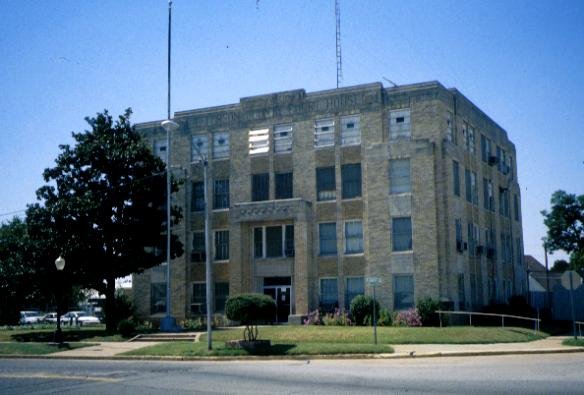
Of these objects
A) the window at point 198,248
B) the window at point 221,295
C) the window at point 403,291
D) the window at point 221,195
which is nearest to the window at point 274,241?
the window at point 221,295

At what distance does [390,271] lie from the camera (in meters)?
34.5

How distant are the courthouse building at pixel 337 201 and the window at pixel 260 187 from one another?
0.20ft

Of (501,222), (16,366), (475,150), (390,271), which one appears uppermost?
(475,150)

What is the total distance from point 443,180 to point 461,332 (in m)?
10.1

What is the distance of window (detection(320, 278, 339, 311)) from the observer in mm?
36000

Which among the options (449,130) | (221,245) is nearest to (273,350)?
(221,245)

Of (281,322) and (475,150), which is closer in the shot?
(281,322)

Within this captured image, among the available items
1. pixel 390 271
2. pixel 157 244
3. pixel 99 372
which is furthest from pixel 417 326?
pixel 99 372

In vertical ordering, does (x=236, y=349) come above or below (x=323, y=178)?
below

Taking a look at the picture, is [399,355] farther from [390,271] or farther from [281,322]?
[281,322]

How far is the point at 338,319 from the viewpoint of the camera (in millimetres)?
33781

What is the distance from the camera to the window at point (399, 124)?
117 feet

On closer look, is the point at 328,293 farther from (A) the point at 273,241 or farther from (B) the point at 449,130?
(B) the point at 449,130

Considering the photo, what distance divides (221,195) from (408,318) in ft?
47.0
